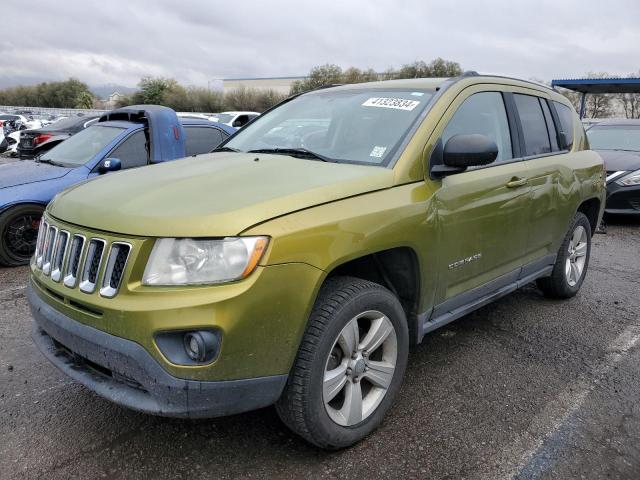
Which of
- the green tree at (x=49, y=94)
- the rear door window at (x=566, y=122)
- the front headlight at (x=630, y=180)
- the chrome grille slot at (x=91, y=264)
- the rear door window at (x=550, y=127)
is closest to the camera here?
the chrome grille slot at (x=91, y=264)

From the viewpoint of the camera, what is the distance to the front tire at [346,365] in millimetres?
2248

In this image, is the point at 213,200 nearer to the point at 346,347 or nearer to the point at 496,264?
the point at 346,347

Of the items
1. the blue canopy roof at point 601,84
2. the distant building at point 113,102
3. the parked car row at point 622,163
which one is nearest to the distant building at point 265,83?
the distant building at point 113,102

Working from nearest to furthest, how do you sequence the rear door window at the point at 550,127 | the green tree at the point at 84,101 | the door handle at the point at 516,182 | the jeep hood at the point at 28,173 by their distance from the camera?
the door handle at the point at 516,182 → the rear door window at the point at 550,127 → the jeep hood at the point at 28,173 → the green tree at the point at 84,101

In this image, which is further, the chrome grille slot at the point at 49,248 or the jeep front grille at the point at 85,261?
the chrome grille slot at the point at 49,248

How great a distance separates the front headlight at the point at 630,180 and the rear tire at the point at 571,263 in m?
4.00

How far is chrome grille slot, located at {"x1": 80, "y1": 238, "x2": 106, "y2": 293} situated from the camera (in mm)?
2199

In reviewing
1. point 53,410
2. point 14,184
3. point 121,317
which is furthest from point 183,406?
point 14,184

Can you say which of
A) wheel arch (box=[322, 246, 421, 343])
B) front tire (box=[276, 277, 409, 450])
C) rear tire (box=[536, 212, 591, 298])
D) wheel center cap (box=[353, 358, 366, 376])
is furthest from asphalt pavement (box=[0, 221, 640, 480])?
rear tire (box=[536, 212, 591, 298])

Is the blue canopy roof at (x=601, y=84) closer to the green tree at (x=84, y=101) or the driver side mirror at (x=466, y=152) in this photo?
the driver side mirror at (x=466, y=152)

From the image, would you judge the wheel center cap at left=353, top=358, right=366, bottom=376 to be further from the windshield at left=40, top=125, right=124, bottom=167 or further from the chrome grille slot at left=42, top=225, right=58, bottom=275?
the windshield at left=40, top=125, right=124, bottom=167

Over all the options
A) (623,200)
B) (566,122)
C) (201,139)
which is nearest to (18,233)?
(201,139)

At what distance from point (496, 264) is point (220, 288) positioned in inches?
80.4

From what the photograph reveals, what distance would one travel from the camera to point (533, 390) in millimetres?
3154
